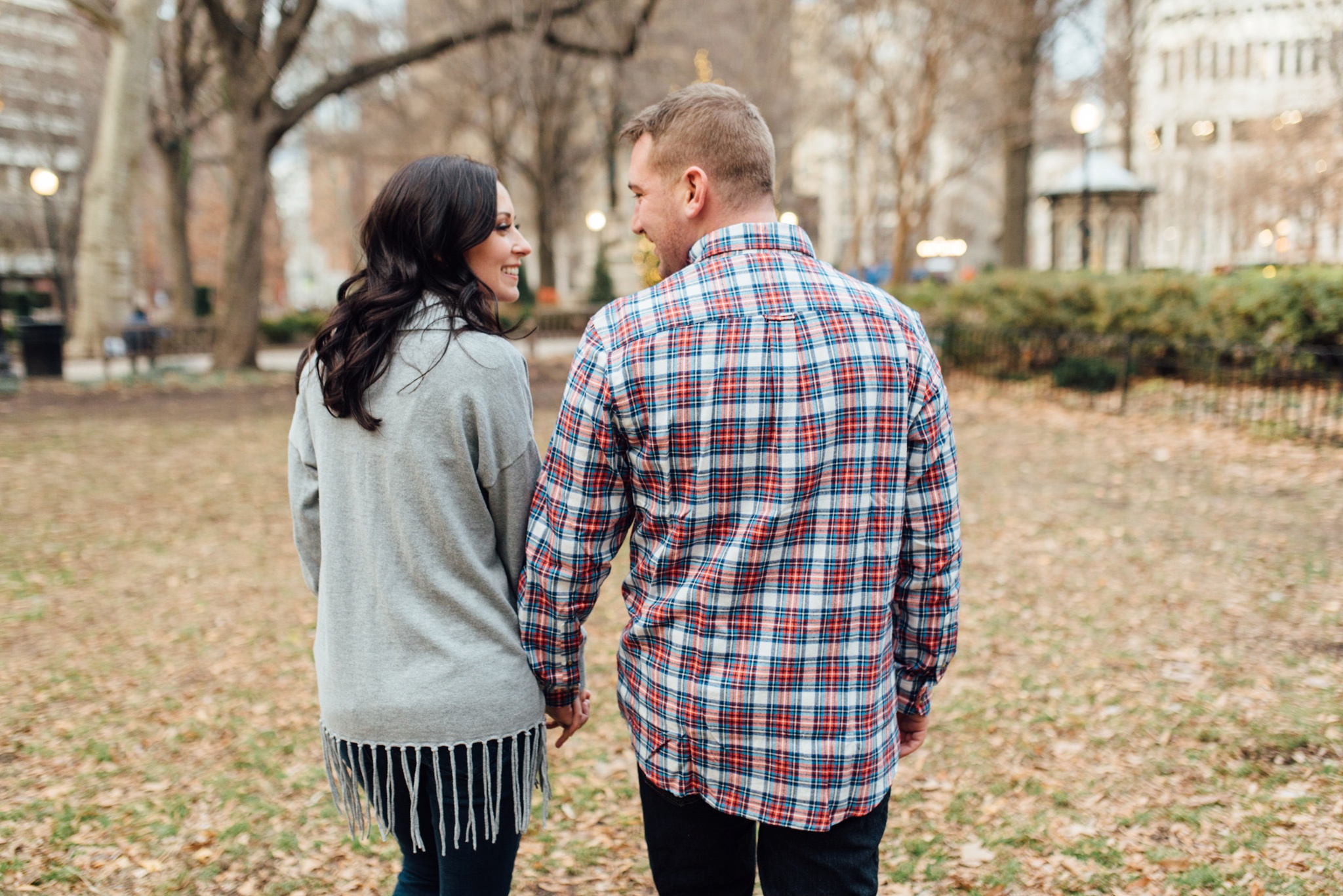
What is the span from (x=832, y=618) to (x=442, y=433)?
0.76 metres

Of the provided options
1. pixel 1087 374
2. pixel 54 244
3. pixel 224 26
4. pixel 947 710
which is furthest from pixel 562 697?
pixel 54 244

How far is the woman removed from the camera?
182 centimetres

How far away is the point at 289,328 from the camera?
93.5ft

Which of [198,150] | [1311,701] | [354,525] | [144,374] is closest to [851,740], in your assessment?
[354,525]

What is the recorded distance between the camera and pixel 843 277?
5.98 feet

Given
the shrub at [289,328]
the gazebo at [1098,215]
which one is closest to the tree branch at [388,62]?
the gazebo at [1098,215]

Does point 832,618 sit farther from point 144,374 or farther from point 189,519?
point 144,374

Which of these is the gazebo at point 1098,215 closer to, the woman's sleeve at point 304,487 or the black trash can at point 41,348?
the black trash can at point 41,348

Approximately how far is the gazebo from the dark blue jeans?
15.9 meters

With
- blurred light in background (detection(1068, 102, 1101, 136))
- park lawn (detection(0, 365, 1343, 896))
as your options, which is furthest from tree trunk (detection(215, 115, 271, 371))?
blurred light in background (detection(1068, 102, 1101, 136))

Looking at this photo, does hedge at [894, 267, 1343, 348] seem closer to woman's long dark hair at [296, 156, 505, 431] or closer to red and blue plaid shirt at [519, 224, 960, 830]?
red and blue plaid shirt at [519, 224, 960, 830]

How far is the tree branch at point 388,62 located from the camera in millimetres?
14797

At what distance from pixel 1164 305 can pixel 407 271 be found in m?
12.7

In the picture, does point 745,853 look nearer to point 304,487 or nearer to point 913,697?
point 913,697
